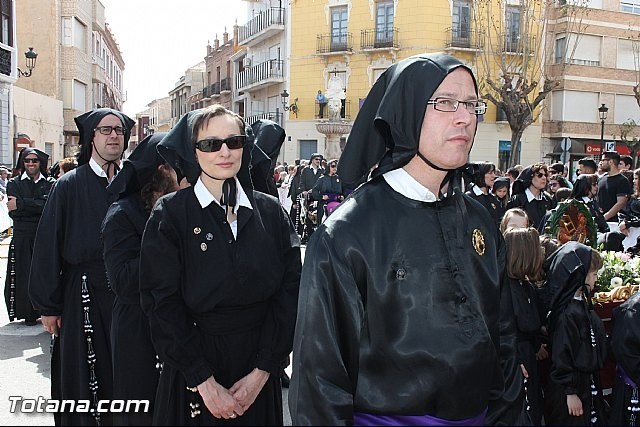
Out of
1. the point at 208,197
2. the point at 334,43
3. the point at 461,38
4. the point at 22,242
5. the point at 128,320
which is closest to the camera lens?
the point at 208,197

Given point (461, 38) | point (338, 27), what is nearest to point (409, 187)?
point (461, 38)

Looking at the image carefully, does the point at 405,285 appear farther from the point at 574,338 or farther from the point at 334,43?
the point at 334,43

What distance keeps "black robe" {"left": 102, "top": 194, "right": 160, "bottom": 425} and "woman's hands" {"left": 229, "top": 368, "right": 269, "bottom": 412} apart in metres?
0.76

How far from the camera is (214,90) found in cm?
6000

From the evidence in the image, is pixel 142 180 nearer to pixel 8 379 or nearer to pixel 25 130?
pixel 8 379

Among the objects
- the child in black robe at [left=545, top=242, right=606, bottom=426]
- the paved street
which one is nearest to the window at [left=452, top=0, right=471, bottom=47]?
the paved street

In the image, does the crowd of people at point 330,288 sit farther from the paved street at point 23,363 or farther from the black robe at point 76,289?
the paved street at point 23,363

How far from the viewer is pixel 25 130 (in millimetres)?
30406

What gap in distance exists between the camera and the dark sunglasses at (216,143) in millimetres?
3346

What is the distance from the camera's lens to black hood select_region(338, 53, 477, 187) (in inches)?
93.7

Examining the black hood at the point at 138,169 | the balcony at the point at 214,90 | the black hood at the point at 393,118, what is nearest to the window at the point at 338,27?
the balcony at the point at 214,90

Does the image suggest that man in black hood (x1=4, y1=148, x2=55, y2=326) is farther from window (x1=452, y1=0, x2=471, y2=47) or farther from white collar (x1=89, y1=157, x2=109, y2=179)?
window (x1=452, y1=0, x2=471, y2=47)

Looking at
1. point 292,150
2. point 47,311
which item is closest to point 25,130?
point 292,150

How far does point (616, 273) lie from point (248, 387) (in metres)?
3.67
